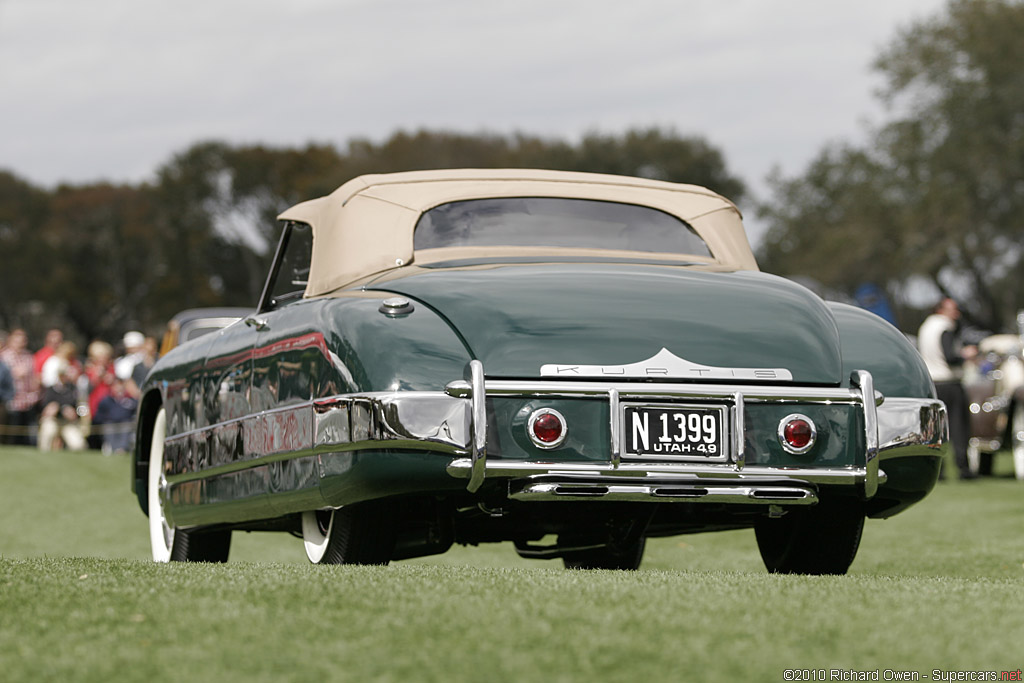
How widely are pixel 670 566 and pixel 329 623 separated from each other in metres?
5.19

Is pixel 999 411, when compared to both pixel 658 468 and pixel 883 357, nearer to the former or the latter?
pixel 883 357

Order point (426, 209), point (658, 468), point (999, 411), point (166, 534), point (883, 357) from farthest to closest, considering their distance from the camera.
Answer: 1. point (999, 411)
2. point (166, 534)
3. point (426, 209)
4. point (883, 357)
5. point (658, 468)

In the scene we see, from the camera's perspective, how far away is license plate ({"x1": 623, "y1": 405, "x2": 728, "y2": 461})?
18.9 feet

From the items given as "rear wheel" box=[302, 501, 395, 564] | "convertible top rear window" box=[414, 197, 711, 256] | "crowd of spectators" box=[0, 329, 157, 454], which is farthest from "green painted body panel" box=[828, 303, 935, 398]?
"crowd of spectators" box=[0, 329, 157, 454]

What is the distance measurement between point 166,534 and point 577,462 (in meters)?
3.52

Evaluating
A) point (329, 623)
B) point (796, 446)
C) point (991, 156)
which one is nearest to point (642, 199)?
point (796, 446)

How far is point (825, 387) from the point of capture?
6039mm

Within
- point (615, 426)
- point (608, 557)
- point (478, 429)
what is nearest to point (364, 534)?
point (478, 429)

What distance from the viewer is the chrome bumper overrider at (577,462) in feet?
18.7

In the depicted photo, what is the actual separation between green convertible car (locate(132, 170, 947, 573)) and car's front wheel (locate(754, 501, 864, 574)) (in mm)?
10

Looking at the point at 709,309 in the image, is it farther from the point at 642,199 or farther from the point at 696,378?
the point at 642,199

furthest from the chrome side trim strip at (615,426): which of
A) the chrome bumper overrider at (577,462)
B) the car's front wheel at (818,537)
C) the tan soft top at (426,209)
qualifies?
the tan soft top at (426,209)

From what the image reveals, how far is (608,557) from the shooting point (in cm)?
722

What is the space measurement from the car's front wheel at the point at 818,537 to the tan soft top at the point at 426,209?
1.17 meters
